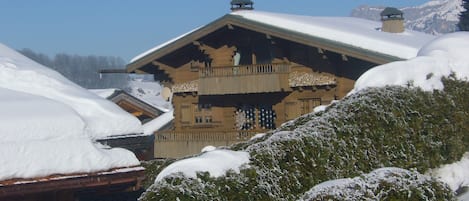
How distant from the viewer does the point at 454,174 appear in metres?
8.99

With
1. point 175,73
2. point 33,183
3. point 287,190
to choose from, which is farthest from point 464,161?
point 175,73

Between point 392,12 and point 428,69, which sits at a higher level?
point 392,12

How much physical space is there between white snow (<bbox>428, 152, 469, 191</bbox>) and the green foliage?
106mm

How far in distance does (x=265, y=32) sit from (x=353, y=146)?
16009 millimetres

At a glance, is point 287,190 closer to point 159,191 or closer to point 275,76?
point 159,191

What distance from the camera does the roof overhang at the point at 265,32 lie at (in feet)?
68.0

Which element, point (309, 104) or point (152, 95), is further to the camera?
point (152, 95)

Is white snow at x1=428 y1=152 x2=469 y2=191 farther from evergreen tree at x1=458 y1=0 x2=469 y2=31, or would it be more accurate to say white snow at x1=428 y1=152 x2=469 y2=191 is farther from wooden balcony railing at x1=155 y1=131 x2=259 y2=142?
evergreen tree at x1=458 y1=0 x2=469 y2=31

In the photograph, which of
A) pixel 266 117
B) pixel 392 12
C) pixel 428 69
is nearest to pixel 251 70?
pixel 266 117

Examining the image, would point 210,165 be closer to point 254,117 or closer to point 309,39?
point 309,39

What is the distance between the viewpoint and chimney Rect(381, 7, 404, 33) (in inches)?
1136

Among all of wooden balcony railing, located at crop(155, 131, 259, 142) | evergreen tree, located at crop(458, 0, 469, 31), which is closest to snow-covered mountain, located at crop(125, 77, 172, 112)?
wooden balcony railing, located at crop(155, 131, 259, 142)

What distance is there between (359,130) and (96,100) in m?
6.16

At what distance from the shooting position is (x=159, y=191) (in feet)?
17.8
